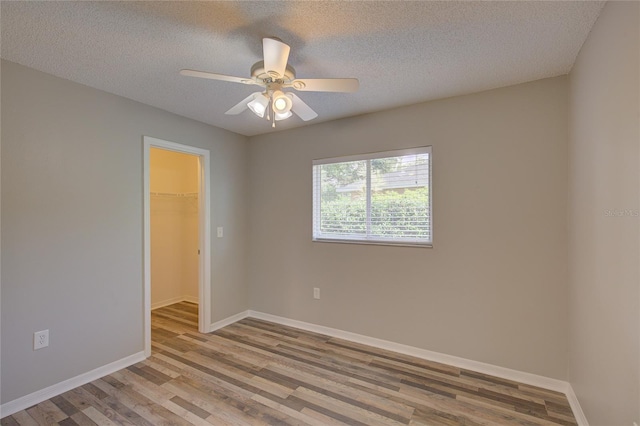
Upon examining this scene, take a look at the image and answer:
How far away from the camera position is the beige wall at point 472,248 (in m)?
2.26

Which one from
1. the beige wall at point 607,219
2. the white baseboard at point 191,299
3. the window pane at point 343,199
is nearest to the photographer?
the beige wall at point 607,219

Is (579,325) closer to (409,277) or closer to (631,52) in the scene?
(409,277)

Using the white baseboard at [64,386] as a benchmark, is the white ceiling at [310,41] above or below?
above

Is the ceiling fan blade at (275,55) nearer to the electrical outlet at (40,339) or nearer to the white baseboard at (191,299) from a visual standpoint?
the electrical outlet at (40,339)

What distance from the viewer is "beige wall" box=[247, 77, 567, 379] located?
2.26m

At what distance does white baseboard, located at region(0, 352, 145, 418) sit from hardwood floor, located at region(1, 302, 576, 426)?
0.17 feet

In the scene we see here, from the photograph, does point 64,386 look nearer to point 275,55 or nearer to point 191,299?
point 191,299

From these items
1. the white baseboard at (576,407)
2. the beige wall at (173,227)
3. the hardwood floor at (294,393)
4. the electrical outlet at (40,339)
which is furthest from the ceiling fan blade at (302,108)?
the beige wall at (173,227)

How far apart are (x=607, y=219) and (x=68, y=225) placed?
11.5 feet

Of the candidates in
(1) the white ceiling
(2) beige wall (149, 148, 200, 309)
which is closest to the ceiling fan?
(1) the white ceiling

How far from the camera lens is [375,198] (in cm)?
305

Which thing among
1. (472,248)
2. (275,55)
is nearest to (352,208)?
(472,248)

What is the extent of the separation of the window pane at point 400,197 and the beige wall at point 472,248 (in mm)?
127

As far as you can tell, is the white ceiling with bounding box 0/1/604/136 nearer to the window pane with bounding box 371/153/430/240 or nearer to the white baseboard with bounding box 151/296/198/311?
the window pane with bounding box 371/153/430/240
